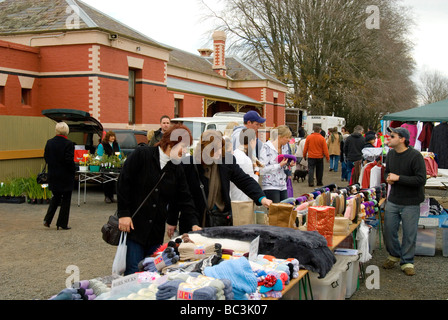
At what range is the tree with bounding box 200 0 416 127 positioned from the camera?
3916 cm

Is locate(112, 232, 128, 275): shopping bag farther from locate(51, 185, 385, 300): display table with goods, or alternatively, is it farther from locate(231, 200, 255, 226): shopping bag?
locate(231, 200, 255, 226): shopping bag

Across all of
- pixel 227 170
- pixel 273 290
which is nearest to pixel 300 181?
pixel 227 170

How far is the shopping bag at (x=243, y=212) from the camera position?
17.3 feet

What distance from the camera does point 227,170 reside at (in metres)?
5.28

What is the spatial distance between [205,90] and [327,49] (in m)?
15.1

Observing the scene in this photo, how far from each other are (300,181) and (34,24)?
11914 mm

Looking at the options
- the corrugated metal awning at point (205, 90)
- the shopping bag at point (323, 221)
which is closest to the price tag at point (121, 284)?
the shopping bag at point (323, 221)

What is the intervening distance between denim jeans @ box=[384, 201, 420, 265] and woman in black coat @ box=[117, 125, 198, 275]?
12.4 ft

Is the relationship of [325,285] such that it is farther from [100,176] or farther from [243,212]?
[100,176]

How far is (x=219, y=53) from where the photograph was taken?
34.9 metres

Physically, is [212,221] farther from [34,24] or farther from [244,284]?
[34,24]

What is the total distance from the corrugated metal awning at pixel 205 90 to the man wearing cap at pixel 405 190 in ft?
57.6

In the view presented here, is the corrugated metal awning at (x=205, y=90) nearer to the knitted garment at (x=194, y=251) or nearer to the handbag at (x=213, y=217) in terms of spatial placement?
the handbag at (x=213, y=217)

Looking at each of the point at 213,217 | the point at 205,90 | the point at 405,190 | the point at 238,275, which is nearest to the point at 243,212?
the point at 213,217
